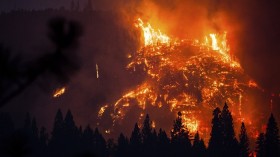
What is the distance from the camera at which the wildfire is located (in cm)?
17762

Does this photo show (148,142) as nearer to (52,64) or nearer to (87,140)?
(87,140)

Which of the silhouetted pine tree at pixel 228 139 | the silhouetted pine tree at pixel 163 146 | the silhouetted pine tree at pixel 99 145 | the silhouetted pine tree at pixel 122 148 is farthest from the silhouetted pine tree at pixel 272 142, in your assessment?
the silhouetted pine tree at pixel 99 145

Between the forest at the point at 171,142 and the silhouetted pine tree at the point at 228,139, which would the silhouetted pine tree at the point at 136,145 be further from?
the silhouetted pine tree at the point at 228,139

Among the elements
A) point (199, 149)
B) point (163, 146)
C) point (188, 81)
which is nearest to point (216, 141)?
point (199, 149)

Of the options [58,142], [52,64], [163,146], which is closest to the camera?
[52,64]

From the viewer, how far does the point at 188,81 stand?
185750mm

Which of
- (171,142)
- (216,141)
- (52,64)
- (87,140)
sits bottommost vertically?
(52,64)

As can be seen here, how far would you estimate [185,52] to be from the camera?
630ft

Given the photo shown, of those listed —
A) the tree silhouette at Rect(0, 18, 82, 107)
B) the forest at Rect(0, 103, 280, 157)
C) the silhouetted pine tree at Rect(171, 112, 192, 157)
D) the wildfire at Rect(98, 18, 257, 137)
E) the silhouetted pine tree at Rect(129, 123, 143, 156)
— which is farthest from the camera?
the wildfire at Rect(98, 18, 257, 137)

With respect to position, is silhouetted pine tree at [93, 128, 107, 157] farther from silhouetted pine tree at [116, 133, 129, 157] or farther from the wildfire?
the wildfire

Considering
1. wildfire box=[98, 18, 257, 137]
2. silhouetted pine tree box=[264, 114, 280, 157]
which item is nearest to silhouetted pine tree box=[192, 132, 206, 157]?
silhouetted pine tree box=[264, 114, 280, 157]

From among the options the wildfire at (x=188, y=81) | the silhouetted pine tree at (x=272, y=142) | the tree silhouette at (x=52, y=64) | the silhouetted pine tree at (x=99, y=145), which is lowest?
the tree silhouette at (x=52, y=64)

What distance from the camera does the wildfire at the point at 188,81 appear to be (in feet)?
583

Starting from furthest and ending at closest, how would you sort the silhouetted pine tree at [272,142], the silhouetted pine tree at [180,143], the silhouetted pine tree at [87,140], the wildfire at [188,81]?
1. the wildfire at [188,81]
2. the silhouetted pine tree at [87,140]
3. the silhouetted pine tree at [180,143]
4. the silhouetted pine tree at [272,142]
